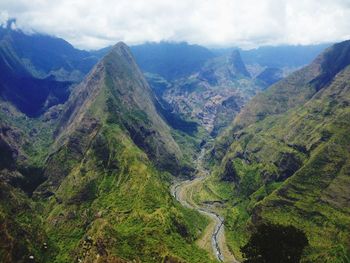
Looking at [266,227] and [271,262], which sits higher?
[266,227]

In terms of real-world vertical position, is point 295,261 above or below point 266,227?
below
